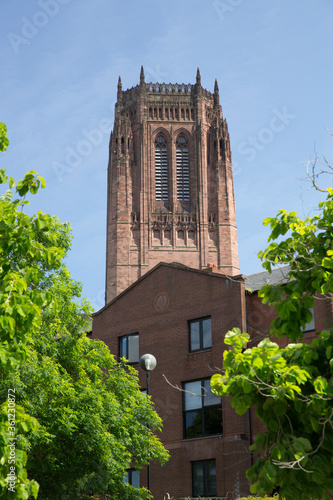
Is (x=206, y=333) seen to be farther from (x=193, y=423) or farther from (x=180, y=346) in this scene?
(x=193, y=423)

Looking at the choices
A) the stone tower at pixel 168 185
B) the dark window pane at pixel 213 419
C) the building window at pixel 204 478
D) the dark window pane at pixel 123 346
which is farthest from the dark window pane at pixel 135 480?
the stone tower at pixel 168 185

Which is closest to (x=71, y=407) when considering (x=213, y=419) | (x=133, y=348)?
(x=213, y=419)

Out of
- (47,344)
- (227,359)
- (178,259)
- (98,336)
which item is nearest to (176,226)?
(178,259)

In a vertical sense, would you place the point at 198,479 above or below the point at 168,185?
below

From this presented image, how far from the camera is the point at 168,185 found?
8244cm

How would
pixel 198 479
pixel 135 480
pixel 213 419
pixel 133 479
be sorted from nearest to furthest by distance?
pixel 198 479 → pixel 213 419 → pixel 135 480 → pixel 133 479

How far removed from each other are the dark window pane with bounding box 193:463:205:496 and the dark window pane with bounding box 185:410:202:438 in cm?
124

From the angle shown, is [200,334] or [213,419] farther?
[200,334]

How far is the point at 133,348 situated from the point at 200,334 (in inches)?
152

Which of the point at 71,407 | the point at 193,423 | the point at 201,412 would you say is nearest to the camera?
the point at 71,407

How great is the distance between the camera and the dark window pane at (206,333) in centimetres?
2859

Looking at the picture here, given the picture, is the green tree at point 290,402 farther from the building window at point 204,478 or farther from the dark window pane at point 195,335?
the dark window pane at point 195,335

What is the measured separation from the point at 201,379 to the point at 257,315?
361cm

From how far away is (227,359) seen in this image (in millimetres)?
9875
